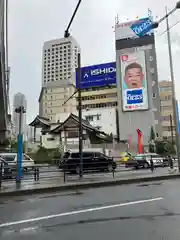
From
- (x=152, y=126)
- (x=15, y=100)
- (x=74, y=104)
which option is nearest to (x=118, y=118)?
(x=152, y=126)

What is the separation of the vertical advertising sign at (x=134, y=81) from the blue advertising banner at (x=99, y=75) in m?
4.32

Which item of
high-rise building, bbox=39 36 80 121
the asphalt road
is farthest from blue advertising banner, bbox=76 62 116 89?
the asphalt road

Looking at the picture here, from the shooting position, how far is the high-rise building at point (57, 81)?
378 feet

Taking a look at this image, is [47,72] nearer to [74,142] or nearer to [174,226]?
[74,142]

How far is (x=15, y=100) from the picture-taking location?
14070 millimetres

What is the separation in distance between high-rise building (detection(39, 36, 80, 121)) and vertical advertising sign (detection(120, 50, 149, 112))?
3089 centimetres

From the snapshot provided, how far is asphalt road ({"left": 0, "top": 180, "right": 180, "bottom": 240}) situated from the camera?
5.07 m

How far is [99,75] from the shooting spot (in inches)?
3280

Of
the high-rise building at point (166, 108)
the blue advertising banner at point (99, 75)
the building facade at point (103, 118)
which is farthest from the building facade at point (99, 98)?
the high-rise building at point (166, 108)

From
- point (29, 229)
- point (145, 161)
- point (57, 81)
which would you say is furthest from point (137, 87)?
point (29, 229)

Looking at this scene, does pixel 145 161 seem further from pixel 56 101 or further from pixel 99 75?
pixel 56 101

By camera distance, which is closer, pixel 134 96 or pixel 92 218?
pixel 92 218

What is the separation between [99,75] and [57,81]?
4627cm

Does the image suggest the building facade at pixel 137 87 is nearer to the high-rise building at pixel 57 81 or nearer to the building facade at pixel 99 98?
the building facade at pixel 99 98
